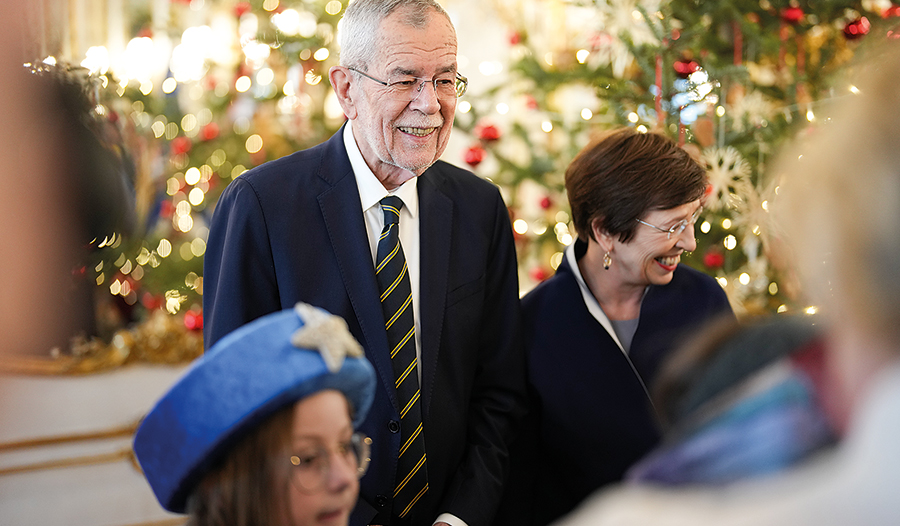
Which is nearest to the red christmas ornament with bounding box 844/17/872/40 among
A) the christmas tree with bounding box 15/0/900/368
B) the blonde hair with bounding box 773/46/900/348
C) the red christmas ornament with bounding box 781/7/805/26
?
the christmas tree with bounding box 15/0/900/368

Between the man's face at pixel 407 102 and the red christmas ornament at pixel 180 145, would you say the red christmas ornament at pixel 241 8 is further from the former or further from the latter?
the man's face at pixel 407 102

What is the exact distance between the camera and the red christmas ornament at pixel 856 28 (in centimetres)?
290

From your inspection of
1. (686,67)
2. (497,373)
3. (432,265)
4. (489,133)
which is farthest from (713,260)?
(432,265)

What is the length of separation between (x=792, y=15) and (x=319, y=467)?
262cm

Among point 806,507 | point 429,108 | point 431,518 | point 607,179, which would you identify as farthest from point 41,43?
point 607,179

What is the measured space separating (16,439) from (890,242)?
296cm

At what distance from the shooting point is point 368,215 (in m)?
Result: 1.79

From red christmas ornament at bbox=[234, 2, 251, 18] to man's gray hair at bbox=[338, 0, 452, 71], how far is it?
250 cm

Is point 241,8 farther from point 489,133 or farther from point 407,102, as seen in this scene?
point 407,102

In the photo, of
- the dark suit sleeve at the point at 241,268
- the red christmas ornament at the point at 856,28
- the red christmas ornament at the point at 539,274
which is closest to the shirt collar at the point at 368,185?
the dark suit sleeve at the point at 241,268

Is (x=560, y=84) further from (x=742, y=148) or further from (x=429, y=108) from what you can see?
(x=429, y=108)

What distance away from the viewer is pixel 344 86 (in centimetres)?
180

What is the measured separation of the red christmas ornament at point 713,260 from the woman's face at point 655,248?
93 cm

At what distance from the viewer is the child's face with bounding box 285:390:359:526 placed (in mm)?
1139
